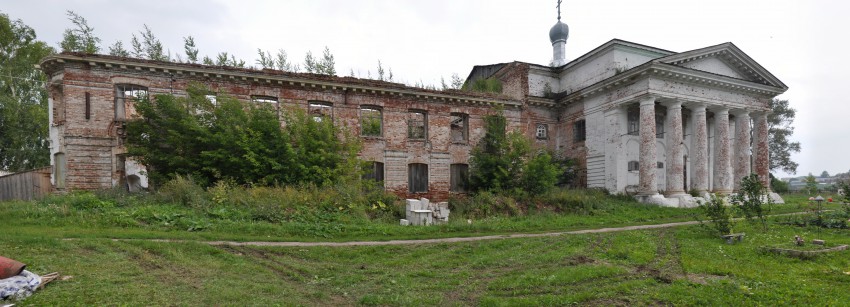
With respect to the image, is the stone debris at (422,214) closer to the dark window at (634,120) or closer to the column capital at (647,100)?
the column capital at (647,100)

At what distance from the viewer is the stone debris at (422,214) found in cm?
1319

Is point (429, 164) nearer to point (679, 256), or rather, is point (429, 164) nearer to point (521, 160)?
point (521, 160)

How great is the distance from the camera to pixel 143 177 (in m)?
16.1

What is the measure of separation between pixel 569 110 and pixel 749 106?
9968 millimetres

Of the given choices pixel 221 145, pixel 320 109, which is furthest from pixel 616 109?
pixel 221 145

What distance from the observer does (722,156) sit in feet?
69.4

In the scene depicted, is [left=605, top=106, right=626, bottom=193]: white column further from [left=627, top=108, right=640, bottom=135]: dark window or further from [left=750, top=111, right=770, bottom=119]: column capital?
[left=750, top=111, right=770, bottom=119]: column capital

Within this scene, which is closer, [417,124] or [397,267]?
[397,267]

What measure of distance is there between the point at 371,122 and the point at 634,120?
14.6 metres

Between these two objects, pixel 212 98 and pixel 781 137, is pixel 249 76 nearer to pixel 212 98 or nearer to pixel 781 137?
pixel 212 98

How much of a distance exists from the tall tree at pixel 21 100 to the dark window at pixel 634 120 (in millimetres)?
34466

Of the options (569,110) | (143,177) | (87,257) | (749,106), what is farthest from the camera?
(569,110)

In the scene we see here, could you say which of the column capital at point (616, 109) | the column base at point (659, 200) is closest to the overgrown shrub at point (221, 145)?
the column capital at point (616, 109)

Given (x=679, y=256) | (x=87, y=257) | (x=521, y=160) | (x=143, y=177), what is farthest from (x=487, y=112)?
(x=87, y=257)
